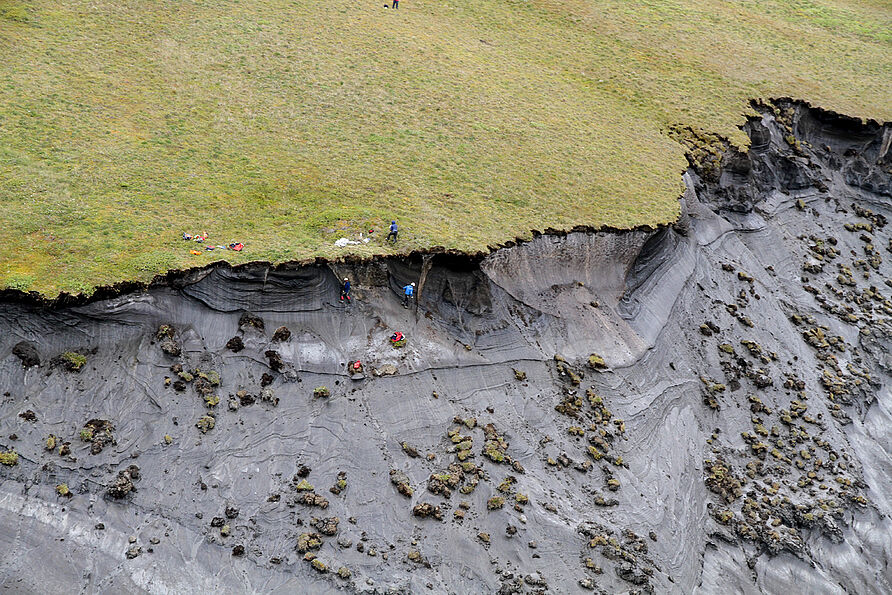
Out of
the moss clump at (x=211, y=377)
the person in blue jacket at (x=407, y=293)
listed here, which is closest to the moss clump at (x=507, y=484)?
the person in blue jacket at (x=407, y=293)

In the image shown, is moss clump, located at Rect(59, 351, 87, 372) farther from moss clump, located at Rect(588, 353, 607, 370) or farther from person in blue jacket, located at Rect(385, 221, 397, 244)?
moss clump, located at Rect(588, 353, 607, 370)

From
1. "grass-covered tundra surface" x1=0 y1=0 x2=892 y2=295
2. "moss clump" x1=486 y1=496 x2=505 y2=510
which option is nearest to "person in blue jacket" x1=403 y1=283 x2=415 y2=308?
"grass-covered tundra surface" x1=0 y1=0 x2=892 y2=295

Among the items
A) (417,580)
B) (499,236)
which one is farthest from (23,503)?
(499,236)

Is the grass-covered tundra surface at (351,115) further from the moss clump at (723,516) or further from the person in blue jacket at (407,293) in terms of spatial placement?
the moss clump at (723,516)

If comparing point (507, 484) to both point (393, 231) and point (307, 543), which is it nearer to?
point (307, 543)

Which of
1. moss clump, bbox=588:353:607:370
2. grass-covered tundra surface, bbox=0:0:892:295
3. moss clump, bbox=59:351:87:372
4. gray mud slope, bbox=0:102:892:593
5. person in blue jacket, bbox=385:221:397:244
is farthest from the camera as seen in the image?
moss clump, bbox=588:353:607:370

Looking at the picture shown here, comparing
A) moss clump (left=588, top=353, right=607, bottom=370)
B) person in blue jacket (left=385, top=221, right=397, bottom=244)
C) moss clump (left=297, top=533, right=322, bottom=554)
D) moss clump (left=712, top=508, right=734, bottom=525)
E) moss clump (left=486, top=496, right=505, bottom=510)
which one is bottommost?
moss clump (left=297, top=533, right=322, bottom=554)

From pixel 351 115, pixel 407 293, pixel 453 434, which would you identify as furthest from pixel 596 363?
pixel 351 115
